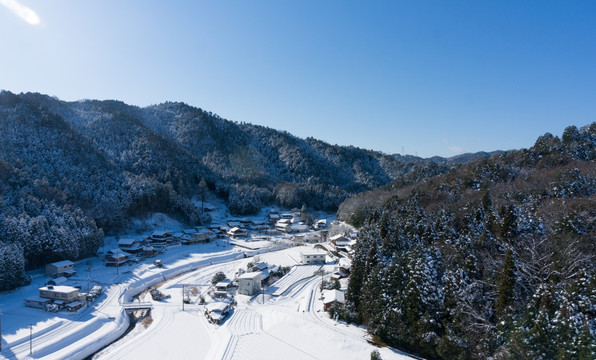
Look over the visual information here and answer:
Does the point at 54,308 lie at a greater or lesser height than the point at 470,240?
lesser

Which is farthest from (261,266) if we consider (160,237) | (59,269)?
(160,237)

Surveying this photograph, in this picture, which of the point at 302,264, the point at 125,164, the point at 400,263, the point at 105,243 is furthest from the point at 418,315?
the point at 125,164

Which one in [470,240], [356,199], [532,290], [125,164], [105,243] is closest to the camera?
[532,290]

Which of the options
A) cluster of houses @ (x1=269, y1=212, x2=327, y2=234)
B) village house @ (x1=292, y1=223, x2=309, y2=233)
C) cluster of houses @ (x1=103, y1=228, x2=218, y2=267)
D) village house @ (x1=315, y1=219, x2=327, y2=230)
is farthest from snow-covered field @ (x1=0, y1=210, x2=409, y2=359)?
village house @ (x1=315, y1=219, x2=327, y2=230)

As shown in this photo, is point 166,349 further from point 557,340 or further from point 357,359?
point 557,340

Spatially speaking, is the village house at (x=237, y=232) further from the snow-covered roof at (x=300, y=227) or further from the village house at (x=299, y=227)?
the snow-covered roof at (x=300, y=227)

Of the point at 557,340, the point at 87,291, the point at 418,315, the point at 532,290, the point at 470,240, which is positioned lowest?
the point at 87,291

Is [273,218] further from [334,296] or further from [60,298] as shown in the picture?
[334,296]
